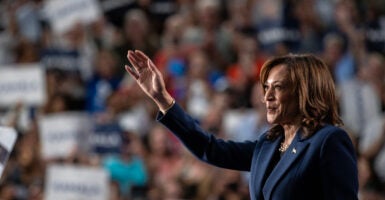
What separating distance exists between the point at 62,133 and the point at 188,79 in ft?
3.96

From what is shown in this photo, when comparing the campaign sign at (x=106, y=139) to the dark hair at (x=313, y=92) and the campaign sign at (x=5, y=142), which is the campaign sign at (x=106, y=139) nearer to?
the campaign sign at (x=5, y=142)

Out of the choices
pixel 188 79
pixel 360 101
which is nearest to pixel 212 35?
pixel 188 79

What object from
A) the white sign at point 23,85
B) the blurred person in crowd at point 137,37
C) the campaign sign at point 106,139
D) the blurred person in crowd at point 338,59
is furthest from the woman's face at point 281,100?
the blurred person in crowd at point 137,37

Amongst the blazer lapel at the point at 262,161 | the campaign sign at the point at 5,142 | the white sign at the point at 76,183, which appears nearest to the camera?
the blazer lapel at the point at 262,161

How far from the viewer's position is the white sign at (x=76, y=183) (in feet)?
26.0

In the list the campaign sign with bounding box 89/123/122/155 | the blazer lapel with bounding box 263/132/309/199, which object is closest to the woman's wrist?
the blazer lapel with bounding box 263/132/309/199

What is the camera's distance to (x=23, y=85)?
9.31 m

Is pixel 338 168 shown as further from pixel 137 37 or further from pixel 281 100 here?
pixel 137 37

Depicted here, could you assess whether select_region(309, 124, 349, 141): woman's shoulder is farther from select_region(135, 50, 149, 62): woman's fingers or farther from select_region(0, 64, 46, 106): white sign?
select_region(0, 64, 46, 106): white sign

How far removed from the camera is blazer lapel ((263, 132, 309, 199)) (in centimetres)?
302

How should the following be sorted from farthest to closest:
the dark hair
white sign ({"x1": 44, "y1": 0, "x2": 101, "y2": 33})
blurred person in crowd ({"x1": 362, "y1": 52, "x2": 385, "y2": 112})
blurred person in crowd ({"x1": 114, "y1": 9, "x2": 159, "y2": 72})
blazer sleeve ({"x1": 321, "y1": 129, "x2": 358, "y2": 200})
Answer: blurred person in crowd ({"x1": 114, "y1": 9, "x2": 159, "y2": 72}) < white sign ({"x1": 44, "y1": 0, "x2": 101, "y2": 33}) < blurred person in crowd ({"x1": 362, "y1": 52, "x2": 385, "y2": 112}) < the dark hair < blazer sleeve ({"x1": 321, "y1": 129, "x2": 358, "y2": 200})

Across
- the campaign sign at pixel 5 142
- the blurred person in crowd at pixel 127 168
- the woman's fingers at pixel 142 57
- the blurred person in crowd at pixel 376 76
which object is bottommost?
the blurred person in crowd at pixel 127 168

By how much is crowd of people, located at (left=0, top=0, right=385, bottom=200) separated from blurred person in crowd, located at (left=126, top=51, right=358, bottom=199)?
3.26m

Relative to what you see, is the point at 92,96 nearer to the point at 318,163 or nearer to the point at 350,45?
the point at 350,45
